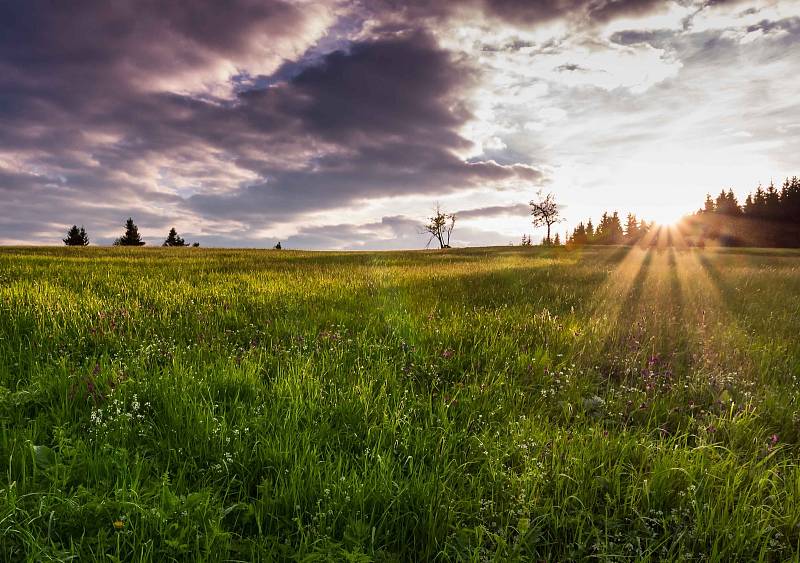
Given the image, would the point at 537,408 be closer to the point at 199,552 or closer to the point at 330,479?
the point at 330,479

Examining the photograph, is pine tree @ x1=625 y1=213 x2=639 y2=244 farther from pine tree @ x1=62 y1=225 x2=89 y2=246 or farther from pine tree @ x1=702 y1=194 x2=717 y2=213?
pine tree @ x1=62 y1=225 x2=89 y2=246

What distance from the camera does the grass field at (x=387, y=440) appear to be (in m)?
2.19

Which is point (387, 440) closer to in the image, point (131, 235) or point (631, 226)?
point (131, 235)

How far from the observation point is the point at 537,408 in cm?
396

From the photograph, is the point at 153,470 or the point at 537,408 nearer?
the point at 153,470

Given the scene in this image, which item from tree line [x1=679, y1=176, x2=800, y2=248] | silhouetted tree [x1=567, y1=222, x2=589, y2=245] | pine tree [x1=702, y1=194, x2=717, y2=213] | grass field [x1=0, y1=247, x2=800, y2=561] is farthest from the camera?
silhouetted tree [x1=567, y1=222, x2=589, y2=245]

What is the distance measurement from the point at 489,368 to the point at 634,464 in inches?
74.1

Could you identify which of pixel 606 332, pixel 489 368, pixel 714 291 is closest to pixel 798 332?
pixel 606 332

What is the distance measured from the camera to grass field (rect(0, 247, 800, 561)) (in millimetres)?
2193

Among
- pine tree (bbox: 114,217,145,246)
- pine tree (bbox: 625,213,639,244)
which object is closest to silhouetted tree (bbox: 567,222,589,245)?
pine tree (bbox: 625,213,639,244)

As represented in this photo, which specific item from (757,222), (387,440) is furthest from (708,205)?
(387,440)

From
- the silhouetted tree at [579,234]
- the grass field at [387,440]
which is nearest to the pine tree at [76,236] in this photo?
the grass field at [387,440]

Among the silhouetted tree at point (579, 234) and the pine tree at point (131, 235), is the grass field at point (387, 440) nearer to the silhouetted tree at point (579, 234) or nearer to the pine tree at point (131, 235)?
the pine tree at point (131, 235)

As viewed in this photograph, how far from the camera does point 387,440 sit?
10.1ft
